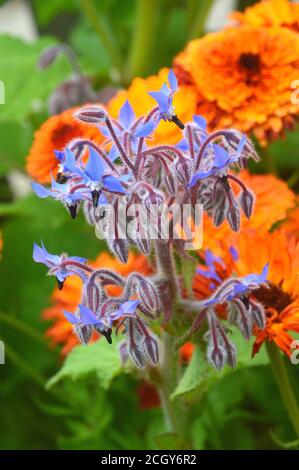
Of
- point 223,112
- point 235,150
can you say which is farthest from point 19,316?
point 235,150

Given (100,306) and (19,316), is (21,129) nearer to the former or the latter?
(19,316)

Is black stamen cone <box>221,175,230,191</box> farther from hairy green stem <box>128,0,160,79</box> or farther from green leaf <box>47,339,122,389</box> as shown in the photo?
hairy green stem <box>128,0,160,79</box>

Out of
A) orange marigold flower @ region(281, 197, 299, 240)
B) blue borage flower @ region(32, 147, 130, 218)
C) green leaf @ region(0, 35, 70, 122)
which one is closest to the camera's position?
blue borage flower @ region(32, 147, 130, 218)

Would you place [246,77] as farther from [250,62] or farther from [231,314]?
[231,314]

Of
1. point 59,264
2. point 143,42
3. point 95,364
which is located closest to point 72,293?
point 95,364

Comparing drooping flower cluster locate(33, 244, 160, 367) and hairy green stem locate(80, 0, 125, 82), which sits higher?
hairy green stem locate(80, 0, 125, 82)

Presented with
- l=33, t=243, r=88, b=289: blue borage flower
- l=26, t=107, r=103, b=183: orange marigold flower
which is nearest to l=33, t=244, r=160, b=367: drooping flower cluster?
l=33, t=243, r=88, b=289: blue borage flower
